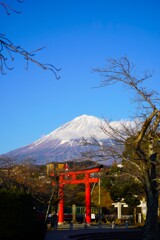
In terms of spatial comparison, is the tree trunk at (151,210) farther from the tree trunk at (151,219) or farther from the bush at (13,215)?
the bush at (13,215)

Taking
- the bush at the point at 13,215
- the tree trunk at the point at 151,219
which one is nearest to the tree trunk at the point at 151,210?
the tree trunk at the point at 151,219

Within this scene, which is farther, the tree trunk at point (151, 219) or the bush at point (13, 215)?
the tree trunk at point (151, 219)

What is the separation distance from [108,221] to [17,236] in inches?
1447

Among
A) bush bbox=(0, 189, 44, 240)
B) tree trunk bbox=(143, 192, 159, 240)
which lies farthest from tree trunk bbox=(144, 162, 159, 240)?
bush bbox=(0, 189, 44, 240)

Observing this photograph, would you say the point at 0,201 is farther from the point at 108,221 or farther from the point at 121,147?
the point at 108,221

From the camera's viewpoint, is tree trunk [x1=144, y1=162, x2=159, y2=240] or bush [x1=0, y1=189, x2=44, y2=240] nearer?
bush [x1=0, y1=189, x2=44, y2=240]

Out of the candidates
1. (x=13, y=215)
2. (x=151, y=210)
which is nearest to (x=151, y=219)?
(x=151, y=210)

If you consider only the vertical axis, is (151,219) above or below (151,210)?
below

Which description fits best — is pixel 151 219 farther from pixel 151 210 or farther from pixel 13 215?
pixel 13 215

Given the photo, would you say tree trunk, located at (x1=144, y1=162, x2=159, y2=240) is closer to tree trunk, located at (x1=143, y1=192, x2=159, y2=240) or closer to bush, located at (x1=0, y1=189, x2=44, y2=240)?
tree trunk, located at (x1=143, y1=192, x2=159, y2=240)

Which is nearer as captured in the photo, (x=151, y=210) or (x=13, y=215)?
(x=13, y=215)

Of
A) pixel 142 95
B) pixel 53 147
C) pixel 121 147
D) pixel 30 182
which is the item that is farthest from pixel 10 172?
pixel 53 147

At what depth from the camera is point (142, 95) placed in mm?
14734

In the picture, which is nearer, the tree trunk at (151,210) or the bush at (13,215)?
the bush at (13,215)
